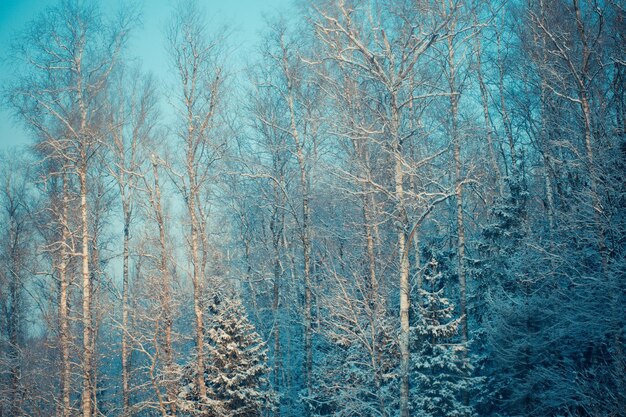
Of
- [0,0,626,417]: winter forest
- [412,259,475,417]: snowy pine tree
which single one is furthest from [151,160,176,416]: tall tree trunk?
[412,259,475,417]: snowy pine tree

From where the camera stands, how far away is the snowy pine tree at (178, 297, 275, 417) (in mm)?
13094

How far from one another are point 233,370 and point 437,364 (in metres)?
6.14

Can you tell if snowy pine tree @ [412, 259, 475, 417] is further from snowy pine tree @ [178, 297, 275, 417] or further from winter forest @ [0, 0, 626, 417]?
snowy pine tree @ [178, 297, 275, 417]

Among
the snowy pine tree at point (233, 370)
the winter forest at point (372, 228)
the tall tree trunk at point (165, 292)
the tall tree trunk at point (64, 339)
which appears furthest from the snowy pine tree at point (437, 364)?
the tall tree trunk at point (64, 339)

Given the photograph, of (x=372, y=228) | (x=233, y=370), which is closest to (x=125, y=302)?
(x=233, y=370)

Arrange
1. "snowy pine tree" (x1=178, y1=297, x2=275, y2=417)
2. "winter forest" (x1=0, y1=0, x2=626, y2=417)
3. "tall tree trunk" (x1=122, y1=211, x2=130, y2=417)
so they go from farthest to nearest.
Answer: "tall tree trunk" (x1=122, y1=211, x2=130, y2=417) < "snowy pine tree" (x1=178, y1=297, x2=275, y2=417) < "winter forest" (x1=0, y1=0, x2=626, y2=417)

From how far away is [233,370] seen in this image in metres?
13.5

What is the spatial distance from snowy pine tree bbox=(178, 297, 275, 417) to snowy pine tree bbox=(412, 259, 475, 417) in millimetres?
4810

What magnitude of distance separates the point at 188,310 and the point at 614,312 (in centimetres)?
1473

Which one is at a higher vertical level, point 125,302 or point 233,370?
point 125,302

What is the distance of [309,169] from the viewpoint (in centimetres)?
1471

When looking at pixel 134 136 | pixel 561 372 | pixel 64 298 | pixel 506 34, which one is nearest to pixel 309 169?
pixel 134 136

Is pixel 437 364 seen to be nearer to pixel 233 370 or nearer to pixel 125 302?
pixel 233 370

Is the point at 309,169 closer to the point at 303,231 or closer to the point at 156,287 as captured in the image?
the point at 303,231
